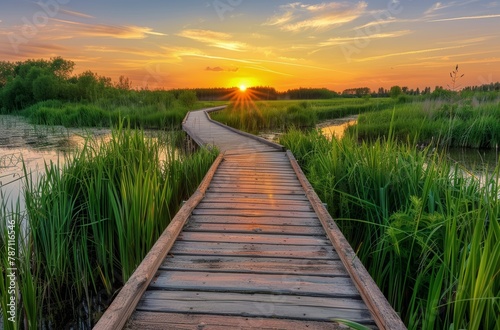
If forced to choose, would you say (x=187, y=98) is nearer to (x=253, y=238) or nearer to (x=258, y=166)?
(x=258, y=166)

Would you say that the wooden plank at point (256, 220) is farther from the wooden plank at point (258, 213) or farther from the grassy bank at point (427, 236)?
the grassy bank at point (427, 236)

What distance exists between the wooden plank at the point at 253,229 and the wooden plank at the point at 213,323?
50.3 inches

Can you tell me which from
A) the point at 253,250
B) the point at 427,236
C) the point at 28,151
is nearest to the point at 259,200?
the point at 253,250

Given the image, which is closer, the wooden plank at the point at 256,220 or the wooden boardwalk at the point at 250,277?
the wooden boardwalk at the point at 250,277

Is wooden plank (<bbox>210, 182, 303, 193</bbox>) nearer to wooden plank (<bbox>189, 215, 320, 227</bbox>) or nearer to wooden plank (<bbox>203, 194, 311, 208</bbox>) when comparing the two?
wooden plank (<bbox>203, 194, 311, 208</bbox>)

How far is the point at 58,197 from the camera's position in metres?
3.24

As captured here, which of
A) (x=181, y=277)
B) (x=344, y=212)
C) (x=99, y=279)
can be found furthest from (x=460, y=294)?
(x=99, y=279)

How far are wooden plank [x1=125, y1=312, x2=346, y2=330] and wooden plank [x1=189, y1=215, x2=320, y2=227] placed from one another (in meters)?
1.51

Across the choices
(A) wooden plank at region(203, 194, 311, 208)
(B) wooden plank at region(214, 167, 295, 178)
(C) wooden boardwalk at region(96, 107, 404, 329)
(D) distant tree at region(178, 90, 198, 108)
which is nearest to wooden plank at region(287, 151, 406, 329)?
(C) wooden boardwalk at region(96, 107, 404, 329)

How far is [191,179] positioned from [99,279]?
2543 mm

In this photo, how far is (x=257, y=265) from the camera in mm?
2404

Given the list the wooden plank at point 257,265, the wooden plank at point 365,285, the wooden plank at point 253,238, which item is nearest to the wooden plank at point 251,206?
the wooden plank at point 365,285

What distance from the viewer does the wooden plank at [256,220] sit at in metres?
3.28

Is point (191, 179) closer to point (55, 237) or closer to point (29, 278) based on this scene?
point (55, 237)
